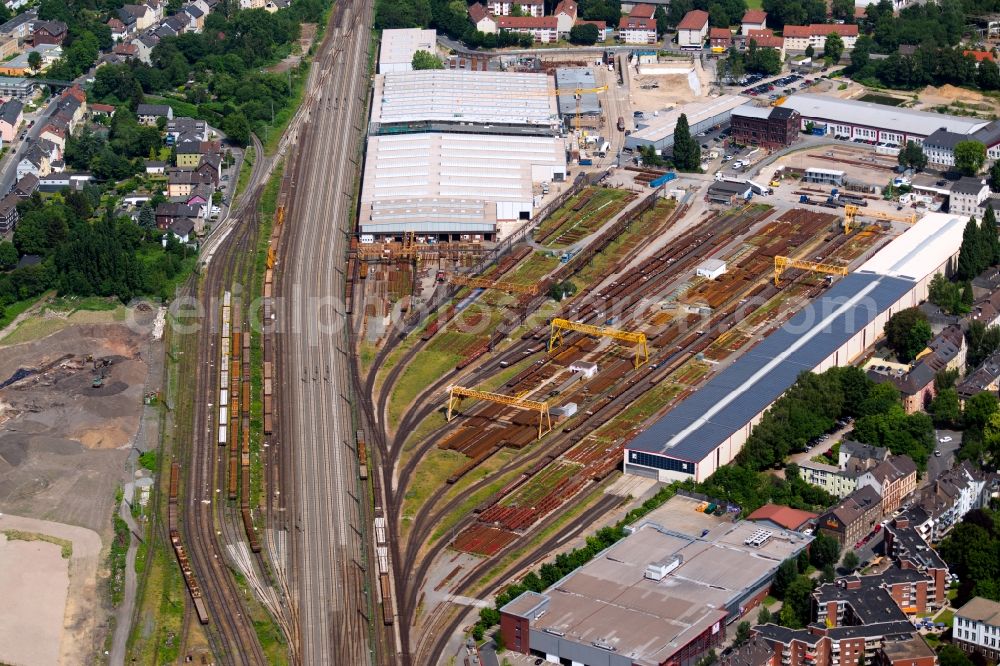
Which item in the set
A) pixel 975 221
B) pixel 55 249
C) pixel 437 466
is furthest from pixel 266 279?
pixel 975 221

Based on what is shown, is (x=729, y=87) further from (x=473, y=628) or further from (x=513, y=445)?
(x=473, y=628)

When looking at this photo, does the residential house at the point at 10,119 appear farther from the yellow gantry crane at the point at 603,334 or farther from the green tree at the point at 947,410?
the green tree at the point at 947,410

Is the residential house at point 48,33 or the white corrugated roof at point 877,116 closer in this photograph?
the white corrugated roof at point 877,116

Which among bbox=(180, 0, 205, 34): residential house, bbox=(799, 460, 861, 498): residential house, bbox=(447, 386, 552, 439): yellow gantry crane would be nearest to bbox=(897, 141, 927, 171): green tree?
bbox=(447, 386, 552, 439): yellow gantry crane

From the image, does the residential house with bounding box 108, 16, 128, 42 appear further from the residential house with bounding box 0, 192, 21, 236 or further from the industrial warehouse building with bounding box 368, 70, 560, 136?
the residential house with bounding box 0, 192, 21, 236

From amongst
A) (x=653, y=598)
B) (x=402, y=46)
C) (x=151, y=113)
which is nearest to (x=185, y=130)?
(x=151, y=113)

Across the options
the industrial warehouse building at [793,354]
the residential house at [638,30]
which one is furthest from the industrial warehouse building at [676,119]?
the industrial warehouse building at [793,354]
